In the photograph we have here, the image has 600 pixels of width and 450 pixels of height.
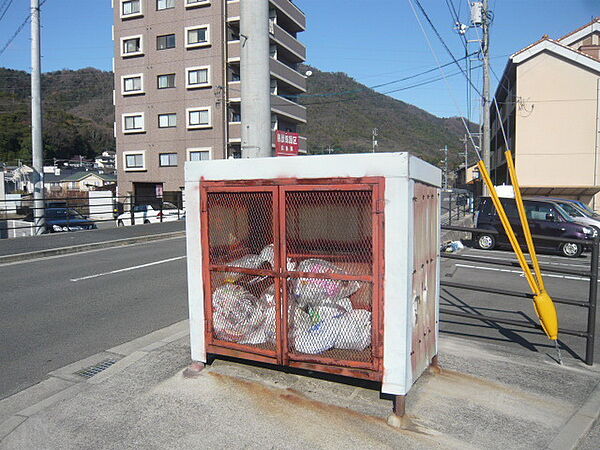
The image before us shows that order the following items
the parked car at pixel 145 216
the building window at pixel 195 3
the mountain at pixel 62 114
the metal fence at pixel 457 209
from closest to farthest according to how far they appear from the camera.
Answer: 1. the metal fence at pixel 457 209
2. the parked car at pixel 145 216
3. the building window at pixel 195 3
4. the mountain at pixel 62 114

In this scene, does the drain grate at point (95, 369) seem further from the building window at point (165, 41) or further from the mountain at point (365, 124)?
the mountain at point (365, 124)

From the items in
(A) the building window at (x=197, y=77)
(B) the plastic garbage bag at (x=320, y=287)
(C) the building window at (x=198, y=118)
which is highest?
(A) the building window at (x=197, y=77)

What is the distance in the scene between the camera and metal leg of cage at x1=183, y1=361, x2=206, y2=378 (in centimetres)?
436

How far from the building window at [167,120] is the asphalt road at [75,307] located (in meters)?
30.3

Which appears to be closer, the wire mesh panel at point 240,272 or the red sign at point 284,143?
the wire mesh panel at point 240,272

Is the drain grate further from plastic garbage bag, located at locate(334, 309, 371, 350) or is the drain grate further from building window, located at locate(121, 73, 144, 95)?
building window, located at locate(121, 73, 144, 95)

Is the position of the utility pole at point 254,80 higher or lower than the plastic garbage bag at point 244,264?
higher

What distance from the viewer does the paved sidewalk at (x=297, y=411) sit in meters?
3.36

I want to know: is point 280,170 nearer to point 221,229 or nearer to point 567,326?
point 221,229

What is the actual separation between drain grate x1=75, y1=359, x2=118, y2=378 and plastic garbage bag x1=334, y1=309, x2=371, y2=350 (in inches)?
93.0

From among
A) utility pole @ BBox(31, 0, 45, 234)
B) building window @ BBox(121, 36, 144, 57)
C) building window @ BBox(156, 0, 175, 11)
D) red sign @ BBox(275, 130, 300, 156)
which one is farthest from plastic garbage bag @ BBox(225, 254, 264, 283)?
building window @ BBox(121, 36, 144, 57)

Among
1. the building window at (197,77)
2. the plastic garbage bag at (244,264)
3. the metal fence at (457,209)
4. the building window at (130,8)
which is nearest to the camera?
the plastic garbage bag at (244,264)

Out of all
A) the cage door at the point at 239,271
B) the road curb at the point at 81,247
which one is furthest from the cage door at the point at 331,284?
the road curb at the point at 81,247

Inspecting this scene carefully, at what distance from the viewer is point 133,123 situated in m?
42.7
